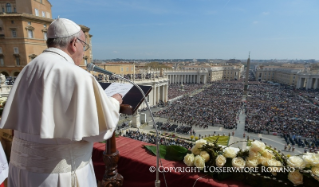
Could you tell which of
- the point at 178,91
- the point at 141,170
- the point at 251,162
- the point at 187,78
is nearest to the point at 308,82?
the point at 187,78

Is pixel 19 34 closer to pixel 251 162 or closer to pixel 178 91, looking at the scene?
pixel 251 162

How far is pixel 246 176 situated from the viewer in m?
2.67

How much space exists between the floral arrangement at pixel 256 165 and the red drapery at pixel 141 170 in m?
0.16

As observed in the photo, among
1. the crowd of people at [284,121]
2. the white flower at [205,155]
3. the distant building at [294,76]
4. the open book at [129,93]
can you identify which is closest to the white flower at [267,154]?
the white flower at [205,155]

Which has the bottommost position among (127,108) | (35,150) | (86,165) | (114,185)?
(114,185)

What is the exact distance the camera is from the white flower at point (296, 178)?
2.36 meters

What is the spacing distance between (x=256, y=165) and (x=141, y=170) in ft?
5.97

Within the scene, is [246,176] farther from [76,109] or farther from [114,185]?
[76,109]

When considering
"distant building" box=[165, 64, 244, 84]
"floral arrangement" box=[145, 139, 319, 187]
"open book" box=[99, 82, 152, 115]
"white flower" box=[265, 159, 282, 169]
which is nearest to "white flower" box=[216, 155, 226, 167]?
"floral arrangement" box=[145, 139, 319, 187]

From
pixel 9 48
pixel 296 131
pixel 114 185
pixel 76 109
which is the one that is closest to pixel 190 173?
pixel 114 185

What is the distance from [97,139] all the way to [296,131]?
26359 millimetres

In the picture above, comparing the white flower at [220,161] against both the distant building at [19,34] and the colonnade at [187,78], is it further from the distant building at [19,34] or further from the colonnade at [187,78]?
the colonnade at [187,78]

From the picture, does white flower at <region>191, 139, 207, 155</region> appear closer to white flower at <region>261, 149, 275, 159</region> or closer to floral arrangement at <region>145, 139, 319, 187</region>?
floral arrangement at <region>145, 139, 319, 187</region>

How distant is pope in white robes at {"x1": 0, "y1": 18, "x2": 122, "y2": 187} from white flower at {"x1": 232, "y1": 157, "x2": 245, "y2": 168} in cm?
193
